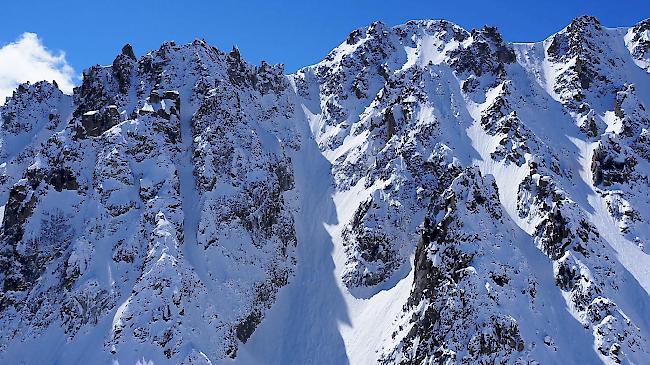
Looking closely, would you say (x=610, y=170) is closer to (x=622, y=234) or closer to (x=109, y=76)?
(x=622, y=234)

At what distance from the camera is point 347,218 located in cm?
8219

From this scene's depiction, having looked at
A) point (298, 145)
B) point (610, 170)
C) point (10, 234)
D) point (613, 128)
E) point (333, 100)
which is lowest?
point (610, 170)

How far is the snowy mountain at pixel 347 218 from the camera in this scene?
55.4 meters

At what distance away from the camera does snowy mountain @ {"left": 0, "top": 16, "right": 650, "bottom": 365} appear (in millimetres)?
55375

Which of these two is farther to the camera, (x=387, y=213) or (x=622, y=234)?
(x=387, y=213)

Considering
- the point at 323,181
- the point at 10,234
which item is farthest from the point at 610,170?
the point at 10,234

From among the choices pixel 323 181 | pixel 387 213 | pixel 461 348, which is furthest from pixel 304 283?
pixel 461 348

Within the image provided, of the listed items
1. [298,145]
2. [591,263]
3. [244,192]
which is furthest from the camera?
[298,145]

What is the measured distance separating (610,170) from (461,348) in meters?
39.1

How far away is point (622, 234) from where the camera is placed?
212 feet

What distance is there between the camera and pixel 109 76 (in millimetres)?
92688

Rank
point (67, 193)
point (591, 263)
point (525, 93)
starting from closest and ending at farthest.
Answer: point (591, 263) < point (67, 193) < point (525, 93)

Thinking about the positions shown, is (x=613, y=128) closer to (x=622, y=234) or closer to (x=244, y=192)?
(x=622, y=234)

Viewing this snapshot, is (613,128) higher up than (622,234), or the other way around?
(613,128)
